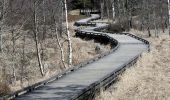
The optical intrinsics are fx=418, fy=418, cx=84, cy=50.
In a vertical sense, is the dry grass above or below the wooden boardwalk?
below

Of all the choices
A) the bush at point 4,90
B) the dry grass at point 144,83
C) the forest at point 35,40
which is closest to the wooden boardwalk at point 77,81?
the dry grass at point 144,83

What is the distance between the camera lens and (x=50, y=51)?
45.9m

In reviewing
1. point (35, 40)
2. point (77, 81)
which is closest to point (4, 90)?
point (77, 81)

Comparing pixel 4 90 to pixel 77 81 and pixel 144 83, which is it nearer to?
pixel 77 81

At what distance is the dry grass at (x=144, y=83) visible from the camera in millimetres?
18130

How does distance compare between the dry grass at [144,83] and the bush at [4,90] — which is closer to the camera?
the dry grass at [144,83]

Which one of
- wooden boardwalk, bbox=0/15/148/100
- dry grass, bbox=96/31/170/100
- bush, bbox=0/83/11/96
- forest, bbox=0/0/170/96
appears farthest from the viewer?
forest, bbox=0/0/170/96

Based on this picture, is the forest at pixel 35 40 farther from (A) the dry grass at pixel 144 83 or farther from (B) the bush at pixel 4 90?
(A) the dry grass at pixel 144 83

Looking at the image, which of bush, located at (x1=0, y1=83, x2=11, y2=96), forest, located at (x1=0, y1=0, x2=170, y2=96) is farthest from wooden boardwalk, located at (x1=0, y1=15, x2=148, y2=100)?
forest, located at (x1=0, y1=0, x2=170, y2=96)

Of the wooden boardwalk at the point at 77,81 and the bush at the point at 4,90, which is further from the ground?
the wooden boardwalk at the point at 77,81

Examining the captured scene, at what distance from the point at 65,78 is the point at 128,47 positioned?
17168 millimetres

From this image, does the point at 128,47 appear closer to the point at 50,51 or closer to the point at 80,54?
the point at 80,54

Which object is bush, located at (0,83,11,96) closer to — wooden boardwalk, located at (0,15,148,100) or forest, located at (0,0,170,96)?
forest, located at (0,0,170,96)

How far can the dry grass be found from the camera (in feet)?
59.5
